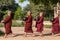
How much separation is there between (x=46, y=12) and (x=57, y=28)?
4629 cm

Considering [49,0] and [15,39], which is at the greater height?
[49,0]

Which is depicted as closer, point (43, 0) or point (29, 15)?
point (29, 15)

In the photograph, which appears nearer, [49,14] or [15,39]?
[15,39]

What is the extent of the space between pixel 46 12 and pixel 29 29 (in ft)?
153

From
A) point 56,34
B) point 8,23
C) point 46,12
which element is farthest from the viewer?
point 46,12

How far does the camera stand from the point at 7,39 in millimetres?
16375

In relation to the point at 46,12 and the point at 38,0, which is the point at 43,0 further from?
the point at 46,12

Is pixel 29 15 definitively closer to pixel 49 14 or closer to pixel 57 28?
pixel 57 28

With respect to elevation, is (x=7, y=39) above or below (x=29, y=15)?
below

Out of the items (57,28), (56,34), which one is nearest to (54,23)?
(57,28)

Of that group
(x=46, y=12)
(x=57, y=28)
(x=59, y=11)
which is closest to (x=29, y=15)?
(x=57, y=28)

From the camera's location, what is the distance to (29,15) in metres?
17.8

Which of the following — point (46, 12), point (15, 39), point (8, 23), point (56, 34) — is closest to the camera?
point (15, 39)

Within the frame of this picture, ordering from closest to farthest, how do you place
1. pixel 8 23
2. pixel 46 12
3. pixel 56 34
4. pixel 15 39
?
pixel 15 39
pixel 8 23
pixel 56 34
pixel 46 12
